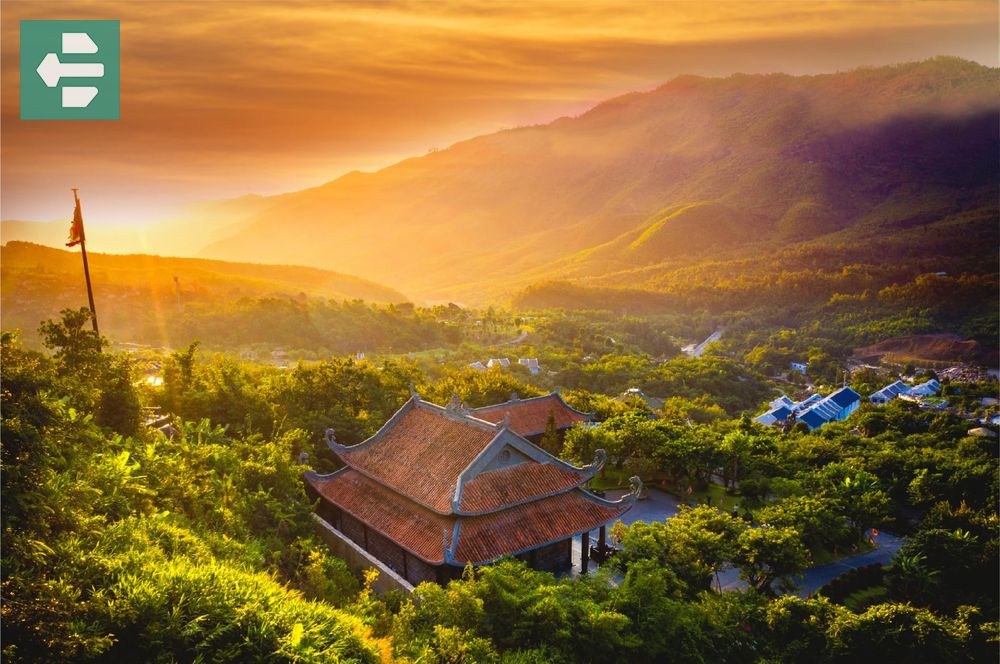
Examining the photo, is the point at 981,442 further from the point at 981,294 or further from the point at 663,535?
the point at 981,294

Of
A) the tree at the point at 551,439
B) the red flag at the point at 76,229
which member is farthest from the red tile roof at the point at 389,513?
the red flag at the point at 76,229

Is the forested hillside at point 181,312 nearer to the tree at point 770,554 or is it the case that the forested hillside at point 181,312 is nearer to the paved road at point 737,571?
the paved road at point 737,571

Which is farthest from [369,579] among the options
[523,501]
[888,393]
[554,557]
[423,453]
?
[888,393]

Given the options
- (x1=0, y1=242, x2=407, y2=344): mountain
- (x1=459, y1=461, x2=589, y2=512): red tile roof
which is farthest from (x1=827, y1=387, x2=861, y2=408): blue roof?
(x1=0, y1=242, x2=407, y2=344): mountain

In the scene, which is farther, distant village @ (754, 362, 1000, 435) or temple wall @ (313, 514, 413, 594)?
distant village @ (754, 362, 1000, 435)

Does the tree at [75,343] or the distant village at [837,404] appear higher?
the tree at [75,343]

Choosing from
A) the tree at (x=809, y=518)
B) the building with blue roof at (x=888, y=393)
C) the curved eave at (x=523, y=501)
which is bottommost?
the building with blue roof at (x=888, y=393)

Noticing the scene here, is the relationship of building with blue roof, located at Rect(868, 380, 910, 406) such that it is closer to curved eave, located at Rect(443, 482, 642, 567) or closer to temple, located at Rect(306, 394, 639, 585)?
curved eave, located at Rect(443, 482, 642, 567)

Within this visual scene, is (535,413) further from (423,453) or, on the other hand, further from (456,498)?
(456,498)
